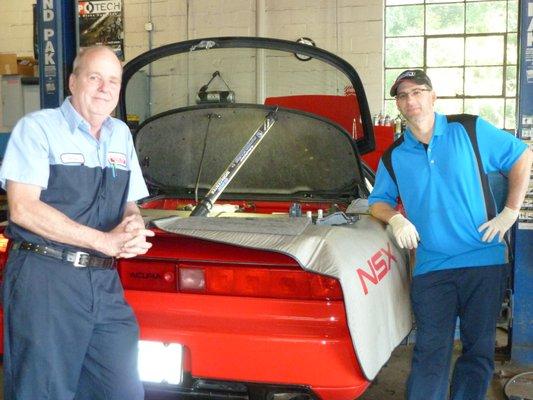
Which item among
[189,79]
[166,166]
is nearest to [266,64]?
[189,79]

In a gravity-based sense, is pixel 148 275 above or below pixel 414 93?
below

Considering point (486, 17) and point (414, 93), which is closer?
point (414, 93)

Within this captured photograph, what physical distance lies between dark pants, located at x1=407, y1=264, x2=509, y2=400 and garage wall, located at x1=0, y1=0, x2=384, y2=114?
6540 millimetres

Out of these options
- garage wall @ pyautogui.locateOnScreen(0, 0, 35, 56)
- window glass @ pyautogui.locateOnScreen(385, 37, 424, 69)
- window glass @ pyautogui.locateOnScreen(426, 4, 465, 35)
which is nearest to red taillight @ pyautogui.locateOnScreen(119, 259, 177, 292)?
window glass @ pyautogui.locateOnScreen(385, 37, 424, 69)

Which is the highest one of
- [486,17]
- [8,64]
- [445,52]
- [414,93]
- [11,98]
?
[486,17]

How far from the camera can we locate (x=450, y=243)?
2.27 m

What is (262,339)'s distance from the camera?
1849 mm

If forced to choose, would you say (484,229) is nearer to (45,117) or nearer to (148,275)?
(148,275)

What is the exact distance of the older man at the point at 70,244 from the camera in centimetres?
164

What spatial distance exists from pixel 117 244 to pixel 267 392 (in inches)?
27.0

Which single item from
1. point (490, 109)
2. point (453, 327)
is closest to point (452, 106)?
point (490, 109)

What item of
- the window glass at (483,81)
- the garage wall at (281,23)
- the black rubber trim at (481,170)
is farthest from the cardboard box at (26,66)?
the black rubber trim at (481,170)

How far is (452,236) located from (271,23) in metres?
7.10

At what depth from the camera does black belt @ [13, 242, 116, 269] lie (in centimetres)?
166
